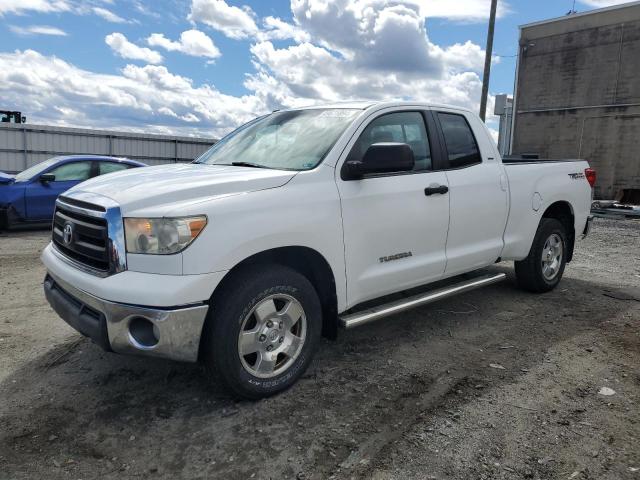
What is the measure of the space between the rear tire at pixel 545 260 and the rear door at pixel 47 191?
8.14 metres

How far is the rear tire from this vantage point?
5531 mm

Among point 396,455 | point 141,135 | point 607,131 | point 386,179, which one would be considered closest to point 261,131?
point 386,179

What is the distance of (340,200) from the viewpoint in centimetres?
342

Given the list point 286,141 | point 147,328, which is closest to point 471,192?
point 286,141

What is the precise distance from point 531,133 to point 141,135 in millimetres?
17189

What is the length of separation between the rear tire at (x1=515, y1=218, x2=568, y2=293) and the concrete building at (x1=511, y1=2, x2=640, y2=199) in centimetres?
1763

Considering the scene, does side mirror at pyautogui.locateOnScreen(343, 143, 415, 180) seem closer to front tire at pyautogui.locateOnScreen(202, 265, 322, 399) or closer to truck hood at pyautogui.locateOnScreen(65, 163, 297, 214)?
truck hood at pyautogui.locateOnScreen(65, 163, 297, 214)

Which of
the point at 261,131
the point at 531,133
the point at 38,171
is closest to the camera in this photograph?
the point at 261,131

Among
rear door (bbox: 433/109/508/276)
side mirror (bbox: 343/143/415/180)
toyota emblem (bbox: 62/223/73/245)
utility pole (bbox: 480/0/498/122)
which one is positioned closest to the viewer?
toyota emblem (bbox: 62/223/73/245)

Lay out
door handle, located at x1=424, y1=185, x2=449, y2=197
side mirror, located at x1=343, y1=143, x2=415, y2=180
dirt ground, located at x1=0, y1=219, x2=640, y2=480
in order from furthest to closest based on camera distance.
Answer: door handle, located at x1=424, y1=185, x2=449, y2=197 → side mirror, located at x1=343, y1=143, x2=415, y2=180 → dirt ground, located at x1=0, y1=219, x2=640, y2=480

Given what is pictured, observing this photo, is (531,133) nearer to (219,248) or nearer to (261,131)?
(261,131)

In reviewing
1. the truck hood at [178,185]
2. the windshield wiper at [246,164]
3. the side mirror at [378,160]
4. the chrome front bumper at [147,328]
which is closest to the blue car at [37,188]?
the truck hood at [178,185]

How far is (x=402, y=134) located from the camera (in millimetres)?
4148

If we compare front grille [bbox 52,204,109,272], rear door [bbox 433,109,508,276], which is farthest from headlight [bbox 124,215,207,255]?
rear door [bbox 433,109,508,276]
